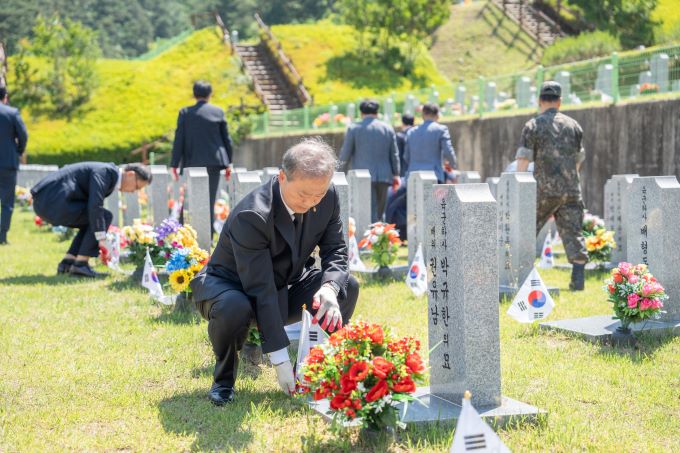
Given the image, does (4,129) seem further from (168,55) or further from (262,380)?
(168,55)

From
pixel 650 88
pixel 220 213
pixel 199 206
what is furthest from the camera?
pixel 650 88

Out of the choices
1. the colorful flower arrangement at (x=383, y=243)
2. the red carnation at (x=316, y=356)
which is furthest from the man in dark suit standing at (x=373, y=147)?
the red carnation at (x=316, y=356)

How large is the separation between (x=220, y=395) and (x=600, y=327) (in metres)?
2.93

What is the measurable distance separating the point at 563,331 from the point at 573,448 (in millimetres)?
2367

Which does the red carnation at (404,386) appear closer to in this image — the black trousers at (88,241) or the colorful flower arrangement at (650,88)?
the black trousers at (88,241)

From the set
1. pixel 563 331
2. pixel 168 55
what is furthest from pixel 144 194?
pixel 168 55

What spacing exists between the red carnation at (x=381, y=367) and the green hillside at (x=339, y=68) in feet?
108

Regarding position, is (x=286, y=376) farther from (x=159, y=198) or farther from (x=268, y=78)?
(x=268, y=78)

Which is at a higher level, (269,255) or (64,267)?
(269,255)

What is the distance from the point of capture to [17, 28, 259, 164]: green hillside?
32.7 meters

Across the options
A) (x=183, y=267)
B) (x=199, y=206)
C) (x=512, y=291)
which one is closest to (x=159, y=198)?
(x=199, y=206)

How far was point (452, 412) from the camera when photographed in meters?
4.03

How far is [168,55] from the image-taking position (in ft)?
133

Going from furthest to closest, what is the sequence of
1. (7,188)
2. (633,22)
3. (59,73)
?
1. (59,73)
2. (633,22)
3. (7,188)
